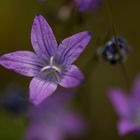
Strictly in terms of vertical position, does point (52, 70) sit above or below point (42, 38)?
below

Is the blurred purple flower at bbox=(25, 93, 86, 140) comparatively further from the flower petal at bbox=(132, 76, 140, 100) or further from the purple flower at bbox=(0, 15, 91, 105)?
the purple flower at bbox=(0, 15, 91, 105)

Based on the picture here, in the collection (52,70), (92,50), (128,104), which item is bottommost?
(128,104)

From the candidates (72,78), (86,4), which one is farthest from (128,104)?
(72,78)

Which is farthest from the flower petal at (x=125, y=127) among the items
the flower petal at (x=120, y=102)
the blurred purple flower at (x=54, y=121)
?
the blurred purple flower at (x=54, y=121)

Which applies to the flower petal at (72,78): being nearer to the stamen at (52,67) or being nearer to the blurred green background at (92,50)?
the stamen at (52,67)

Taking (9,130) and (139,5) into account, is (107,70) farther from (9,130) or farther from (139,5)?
(9,130)

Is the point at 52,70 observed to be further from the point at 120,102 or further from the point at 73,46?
the point at 120,102

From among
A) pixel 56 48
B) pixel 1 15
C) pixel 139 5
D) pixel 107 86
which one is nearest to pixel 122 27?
pixel 139 5
